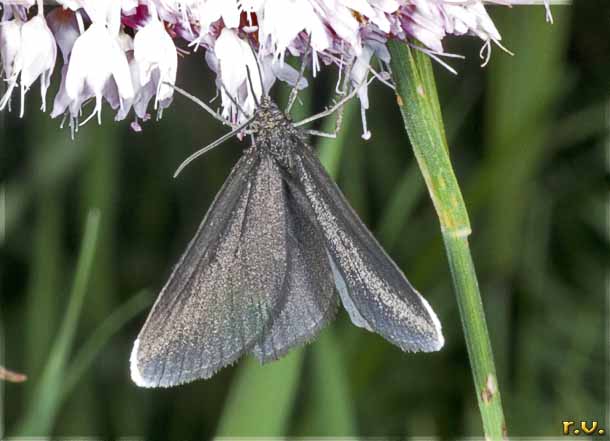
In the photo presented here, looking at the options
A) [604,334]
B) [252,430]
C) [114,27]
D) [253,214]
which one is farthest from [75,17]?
[604,334]

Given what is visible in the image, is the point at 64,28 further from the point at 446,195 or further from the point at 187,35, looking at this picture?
the point at 446,195

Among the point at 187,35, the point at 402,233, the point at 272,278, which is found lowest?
the point at 402,233

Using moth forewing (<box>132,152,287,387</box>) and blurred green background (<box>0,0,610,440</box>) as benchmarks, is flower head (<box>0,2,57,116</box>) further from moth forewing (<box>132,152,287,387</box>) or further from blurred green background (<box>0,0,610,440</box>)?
blurred green background (<box>0,0,610,440</box>)

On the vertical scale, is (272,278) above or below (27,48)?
below

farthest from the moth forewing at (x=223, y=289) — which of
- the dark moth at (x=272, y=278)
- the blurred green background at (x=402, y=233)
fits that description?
the blurred green background at (x=402, y=233)

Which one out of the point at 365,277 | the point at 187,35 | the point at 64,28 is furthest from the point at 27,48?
the point at 365,277

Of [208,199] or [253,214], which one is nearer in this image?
[253,214]

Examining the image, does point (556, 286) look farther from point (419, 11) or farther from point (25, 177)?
point (419, 11)

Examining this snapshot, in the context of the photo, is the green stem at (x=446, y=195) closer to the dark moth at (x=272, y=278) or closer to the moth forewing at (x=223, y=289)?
the dark moth at (x=272, y=278)
